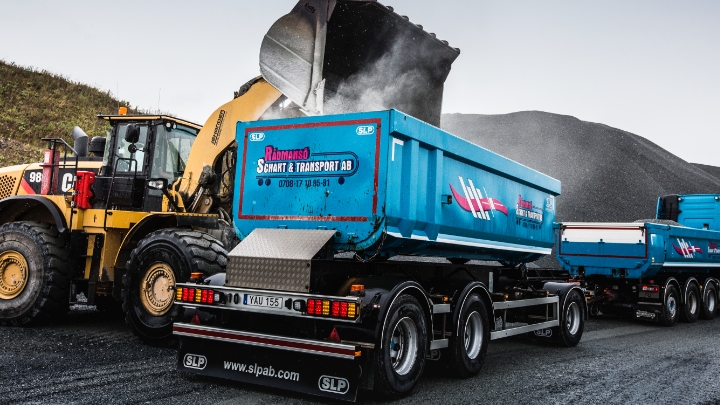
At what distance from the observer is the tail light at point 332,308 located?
4.92 meters

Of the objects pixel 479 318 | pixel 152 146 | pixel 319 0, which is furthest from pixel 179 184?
pixel 479 318

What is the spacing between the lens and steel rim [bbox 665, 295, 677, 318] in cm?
1305

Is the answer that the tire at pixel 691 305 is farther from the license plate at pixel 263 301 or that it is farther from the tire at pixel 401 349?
the license plate at pixel 263 301

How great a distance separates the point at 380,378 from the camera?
16.6 feet

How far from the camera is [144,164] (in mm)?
8539

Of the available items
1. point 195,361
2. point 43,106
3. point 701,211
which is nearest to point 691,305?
point 701,211

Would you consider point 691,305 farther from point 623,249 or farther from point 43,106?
point 43,106

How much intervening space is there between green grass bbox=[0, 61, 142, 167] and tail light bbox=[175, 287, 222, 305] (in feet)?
67.9

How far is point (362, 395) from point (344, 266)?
1.10 metres

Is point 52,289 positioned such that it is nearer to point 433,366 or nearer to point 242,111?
point 242,111

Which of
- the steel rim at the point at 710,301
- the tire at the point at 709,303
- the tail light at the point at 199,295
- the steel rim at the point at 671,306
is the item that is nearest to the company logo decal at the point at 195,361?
the tail light at the point at 199,295

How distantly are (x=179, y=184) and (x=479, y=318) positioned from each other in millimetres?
4120

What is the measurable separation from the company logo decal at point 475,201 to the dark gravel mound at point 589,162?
59.8 ft

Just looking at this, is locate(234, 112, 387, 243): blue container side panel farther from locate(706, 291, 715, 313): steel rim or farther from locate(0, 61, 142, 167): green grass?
locate(0, 61, 142, 167): green grass
